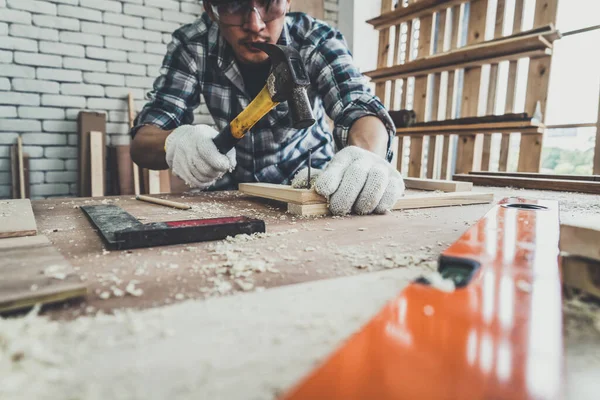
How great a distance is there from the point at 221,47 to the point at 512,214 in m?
1.52

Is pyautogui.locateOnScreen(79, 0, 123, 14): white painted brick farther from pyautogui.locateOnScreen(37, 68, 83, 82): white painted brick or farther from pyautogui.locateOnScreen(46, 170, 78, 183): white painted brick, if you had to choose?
pyautogui.locateOnScreen(46, 170, 78, 183): white painted brick

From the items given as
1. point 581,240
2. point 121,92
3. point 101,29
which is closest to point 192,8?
point 101,29

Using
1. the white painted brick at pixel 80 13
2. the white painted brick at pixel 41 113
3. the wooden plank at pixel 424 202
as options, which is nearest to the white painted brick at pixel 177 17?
the white painted brick at pixel 80 13

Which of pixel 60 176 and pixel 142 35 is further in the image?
pixel 142 35

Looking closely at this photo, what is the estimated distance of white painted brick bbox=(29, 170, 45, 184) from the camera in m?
3.58

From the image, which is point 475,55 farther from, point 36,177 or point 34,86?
point 36,177

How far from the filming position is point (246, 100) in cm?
193

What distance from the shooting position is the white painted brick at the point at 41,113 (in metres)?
3.51

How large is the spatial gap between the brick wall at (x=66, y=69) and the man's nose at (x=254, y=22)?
2943 millimetres

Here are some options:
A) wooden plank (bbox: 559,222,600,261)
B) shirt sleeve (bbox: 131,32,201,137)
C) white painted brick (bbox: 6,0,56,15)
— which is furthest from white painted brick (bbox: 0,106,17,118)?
wooden plank (bbox: 559,222,600,261)

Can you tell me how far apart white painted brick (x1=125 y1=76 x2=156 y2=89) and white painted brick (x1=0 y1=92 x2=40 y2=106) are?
826 millimetres

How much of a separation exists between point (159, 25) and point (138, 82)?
2.14ft

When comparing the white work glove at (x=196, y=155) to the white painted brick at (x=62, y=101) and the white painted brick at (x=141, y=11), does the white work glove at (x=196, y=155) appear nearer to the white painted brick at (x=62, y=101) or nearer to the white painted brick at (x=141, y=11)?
the white painted brick at (x=62, y=101)

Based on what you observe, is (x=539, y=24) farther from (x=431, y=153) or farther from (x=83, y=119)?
(x=83, y=119)
